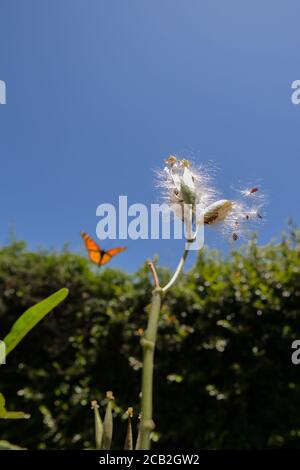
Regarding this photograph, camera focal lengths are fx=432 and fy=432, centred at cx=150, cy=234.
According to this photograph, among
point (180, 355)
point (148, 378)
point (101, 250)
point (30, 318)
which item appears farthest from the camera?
point (180, 355)

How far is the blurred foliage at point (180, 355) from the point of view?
3828 mm

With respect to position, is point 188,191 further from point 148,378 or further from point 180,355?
point 180,355

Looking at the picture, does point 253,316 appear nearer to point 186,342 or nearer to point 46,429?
point 186,342

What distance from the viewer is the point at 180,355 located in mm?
4215

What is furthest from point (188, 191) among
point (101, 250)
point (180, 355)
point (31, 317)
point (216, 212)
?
point (180, 355)

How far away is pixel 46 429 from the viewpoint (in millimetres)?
4375

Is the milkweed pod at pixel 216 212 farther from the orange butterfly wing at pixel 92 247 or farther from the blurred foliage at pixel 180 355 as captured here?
the blurred foliage at pixel 180 355

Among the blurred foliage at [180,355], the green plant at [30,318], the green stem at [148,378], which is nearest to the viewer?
the green stem at [148,378]

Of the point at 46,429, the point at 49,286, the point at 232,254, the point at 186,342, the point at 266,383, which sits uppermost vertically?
the point at 232,254

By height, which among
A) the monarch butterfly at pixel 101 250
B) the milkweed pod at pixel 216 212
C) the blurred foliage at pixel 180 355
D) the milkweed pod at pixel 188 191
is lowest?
the blurred foliage at pixel 180 355

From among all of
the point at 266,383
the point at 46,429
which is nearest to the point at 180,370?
the point at 266,383

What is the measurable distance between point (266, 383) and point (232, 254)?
1.43 metres

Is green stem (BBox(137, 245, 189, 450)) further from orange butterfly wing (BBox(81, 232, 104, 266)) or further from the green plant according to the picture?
orange butterfly wing (BBox(81, 232, 104, 266))

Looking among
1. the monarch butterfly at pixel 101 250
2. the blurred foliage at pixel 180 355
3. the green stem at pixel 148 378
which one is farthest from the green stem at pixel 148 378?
the blurred foliage at pixel 180 355
